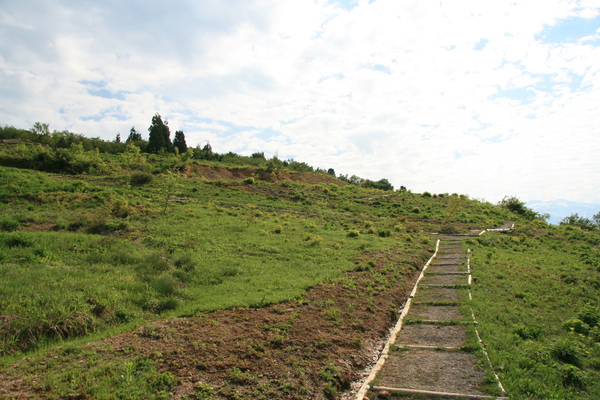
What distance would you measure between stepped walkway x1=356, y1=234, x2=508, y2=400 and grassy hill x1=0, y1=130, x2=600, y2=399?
19.3 inches

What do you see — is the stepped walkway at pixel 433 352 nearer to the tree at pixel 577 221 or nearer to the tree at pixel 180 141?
the tree at pixel 577 221

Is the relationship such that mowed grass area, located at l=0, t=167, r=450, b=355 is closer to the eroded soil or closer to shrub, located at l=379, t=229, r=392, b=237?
shrub, located at l=379, t=229, r=392, b=237

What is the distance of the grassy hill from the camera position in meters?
6.43

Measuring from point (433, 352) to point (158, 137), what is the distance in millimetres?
69296

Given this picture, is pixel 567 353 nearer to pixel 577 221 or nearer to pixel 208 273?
pixel 208 273

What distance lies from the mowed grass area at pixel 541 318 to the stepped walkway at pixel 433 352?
493 mm

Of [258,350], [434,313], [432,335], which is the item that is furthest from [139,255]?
[434,313]

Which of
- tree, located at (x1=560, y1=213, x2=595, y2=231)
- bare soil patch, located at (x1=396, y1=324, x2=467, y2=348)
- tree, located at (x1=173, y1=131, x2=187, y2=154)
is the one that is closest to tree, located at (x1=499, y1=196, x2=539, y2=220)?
tree, located at (x1=560, y1=213, x2=595, y2=231)

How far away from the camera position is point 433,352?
8469mm

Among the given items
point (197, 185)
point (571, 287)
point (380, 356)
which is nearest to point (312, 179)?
point (197, 185)

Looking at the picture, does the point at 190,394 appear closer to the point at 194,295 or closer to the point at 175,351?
the point at 175,351

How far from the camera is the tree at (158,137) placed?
6694 cm

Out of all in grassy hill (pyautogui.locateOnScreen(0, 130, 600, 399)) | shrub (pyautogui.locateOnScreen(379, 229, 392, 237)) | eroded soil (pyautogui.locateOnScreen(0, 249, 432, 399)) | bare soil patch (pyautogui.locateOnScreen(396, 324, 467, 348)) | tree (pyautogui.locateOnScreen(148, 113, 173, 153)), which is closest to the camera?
eroded soil (pyautogui.locateOnScreen(0, 249, 432, 399))

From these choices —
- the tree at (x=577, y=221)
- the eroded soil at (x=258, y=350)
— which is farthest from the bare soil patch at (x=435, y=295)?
the tree at (x=577, y=221)
